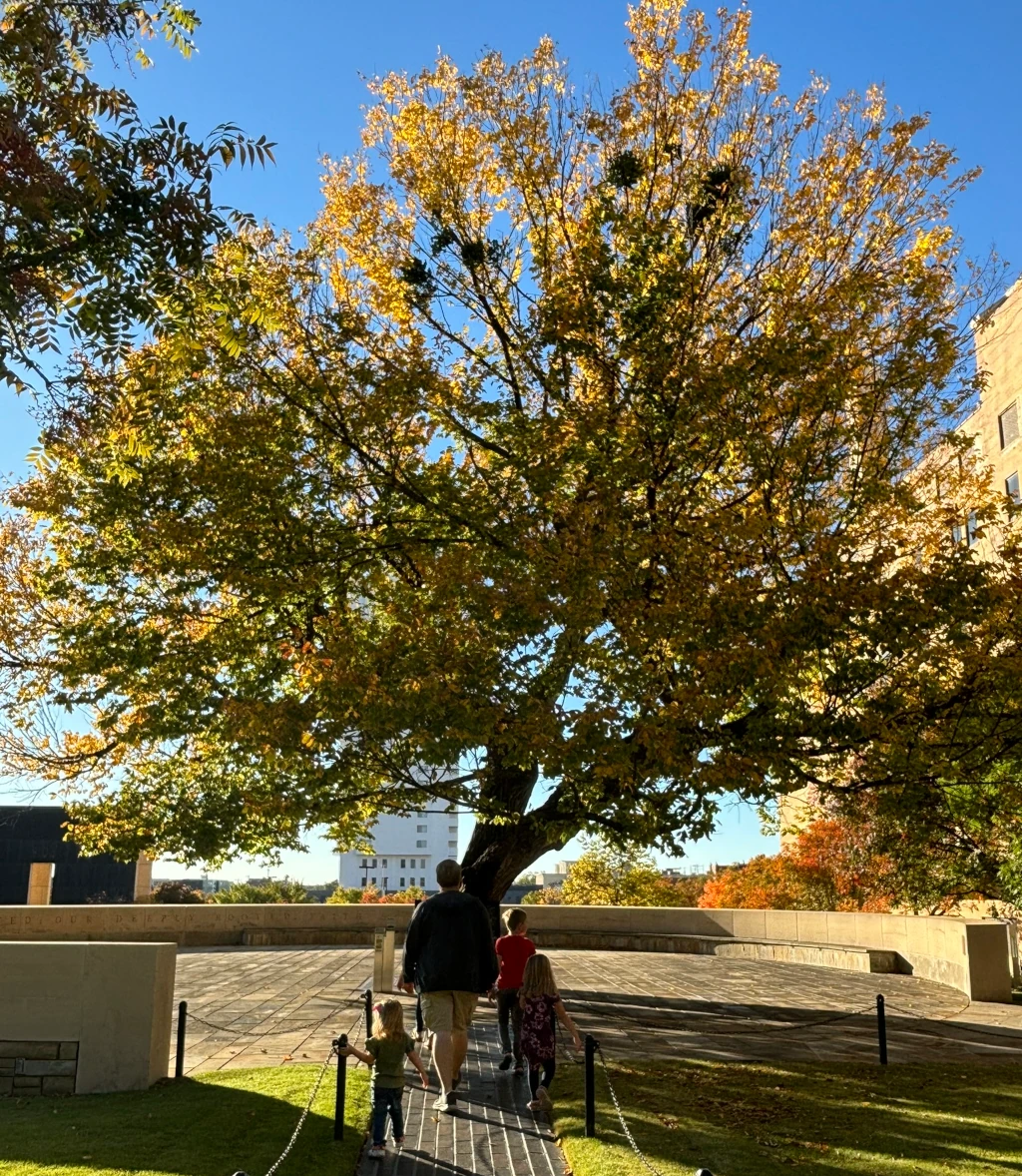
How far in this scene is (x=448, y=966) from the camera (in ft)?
26.7

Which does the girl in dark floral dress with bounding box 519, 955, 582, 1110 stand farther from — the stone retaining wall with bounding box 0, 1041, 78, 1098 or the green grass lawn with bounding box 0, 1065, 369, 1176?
the stone retaining wall with bounding box 0, 1041, 78, 1098

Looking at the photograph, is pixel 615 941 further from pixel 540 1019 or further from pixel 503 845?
pixel 540 1019

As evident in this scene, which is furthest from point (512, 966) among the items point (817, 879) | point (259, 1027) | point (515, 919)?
point (817, 879)

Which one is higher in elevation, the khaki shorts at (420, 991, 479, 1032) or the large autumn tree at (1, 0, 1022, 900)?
the large autumn tree at (1, 0, 1022, 900)

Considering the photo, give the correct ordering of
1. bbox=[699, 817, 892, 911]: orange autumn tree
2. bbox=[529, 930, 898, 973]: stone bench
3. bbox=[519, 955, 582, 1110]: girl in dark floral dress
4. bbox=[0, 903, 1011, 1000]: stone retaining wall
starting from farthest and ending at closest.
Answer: bbox=[699, 817, 892, 911]: orange autumn tree
bbox=[529, 930, 898, 973]: stone bench
bbox=[0, 903, 1011, 1000]: stone retaining wall
bbox=[519, 955, 582, 1110]: girl in dark floral dress

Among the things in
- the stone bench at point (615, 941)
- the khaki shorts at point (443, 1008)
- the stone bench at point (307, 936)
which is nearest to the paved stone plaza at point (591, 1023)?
the khaki shorts at point (443, 1008)

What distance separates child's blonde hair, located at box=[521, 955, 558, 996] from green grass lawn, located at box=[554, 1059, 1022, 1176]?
94cm

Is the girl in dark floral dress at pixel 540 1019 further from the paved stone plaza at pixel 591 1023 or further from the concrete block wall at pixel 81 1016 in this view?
the concrete block wall at pixel 81 1016

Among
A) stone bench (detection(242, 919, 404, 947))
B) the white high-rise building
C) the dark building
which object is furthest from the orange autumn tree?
the white high-rise building

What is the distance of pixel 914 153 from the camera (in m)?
14.3

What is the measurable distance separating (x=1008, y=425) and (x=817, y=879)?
49.0 ft

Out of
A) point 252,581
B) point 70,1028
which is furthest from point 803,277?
point 70,1028

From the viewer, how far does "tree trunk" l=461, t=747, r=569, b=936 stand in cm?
1536

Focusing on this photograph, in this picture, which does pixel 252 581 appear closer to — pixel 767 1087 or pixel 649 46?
pixel 767 1087
